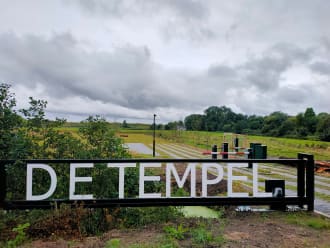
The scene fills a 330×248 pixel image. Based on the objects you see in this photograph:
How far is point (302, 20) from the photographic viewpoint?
35.4 ft

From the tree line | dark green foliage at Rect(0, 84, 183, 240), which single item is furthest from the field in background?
dark green foliage at Rect(0, 84, 183, 240)

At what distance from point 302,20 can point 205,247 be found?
10642 millimetres

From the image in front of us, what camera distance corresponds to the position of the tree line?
28031 mm

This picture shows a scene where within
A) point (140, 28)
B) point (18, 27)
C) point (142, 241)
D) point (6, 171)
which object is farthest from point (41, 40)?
point (142, 241)

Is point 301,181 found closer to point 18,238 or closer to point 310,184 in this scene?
point 310,184

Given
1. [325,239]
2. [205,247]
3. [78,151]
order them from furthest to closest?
[78,151] < [325,239] < [205,247]

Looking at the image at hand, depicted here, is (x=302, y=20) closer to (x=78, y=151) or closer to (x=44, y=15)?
(x=44, y=15)

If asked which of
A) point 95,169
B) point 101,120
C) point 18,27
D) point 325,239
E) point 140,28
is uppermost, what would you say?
point 140,28

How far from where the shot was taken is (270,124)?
123 feet

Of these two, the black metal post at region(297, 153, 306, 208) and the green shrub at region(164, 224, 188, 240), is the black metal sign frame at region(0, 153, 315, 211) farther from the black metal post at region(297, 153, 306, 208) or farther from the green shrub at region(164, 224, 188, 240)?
the green shrub at region(164, 224, 188, 240)

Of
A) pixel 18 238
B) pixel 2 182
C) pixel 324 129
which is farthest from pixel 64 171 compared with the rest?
pixel 324 129

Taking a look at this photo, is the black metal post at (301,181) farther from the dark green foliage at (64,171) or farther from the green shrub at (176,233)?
the green shrub at (176,233)

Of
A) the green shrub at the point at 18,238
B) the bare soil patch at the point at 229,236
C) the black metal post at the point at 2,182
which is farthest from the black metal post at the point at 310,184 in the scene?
the black metal post at the point at 2,182

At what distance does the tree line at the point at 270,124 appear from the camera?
2803 cm
